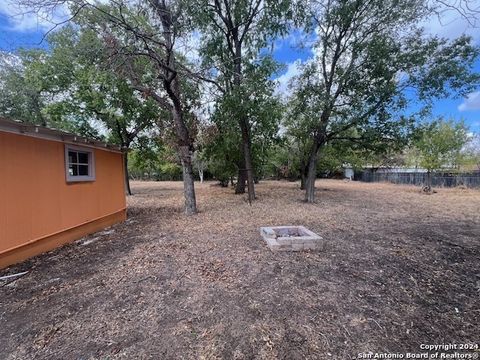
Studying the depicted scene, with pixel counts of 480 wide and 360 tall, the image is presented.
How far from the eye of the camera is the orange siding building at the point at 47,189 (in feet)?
12.1

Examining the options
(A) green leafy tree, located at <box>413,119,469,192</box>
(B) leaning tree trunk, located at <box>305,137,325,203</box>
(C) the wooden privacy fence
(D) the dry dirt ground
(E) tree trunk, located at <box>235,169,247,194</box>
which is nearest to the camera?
(D) the dry dirt ground

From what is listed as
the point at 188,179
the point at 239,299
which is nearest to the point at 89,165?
the point at 188,179

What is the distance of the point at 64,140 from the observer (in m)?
4.77

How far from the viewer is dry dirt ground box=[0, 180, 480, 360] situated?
80.2 inches

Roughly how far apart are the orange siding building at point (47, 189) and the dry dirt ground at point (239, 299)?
1.22 ft

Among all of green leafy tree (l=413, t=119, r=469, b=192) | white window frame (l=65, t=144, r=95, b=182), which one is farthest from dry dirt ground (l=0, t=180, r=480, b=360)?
green leafy tree (l=413, t=119, r=469, b=192)

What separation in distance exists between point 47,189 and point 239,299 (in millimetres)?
3966

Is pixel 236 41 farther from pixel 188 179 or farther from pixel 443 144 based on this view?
pixel 443 144

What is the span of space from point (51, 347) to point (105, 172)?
4.80m

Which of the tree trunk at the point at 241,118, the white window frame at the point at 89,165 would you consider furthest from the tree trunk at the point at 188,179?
the tree trunk at the point at 241,118

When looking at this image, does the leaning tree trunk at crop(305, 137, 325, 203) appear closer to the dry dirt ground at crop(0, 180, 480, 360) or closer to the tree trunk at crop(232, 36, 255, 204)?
the tree trunk at crop(232, 36, 255, 204)

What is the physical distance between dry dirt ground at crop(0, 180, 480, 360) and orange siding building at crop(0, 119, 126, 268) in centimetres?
37

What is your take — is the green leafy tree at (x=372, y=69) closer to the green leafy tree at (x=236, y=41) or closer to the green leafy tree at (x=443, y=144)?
the green leafy tree at (x=236, y=41)

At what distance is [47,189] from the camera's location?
4.35 m
